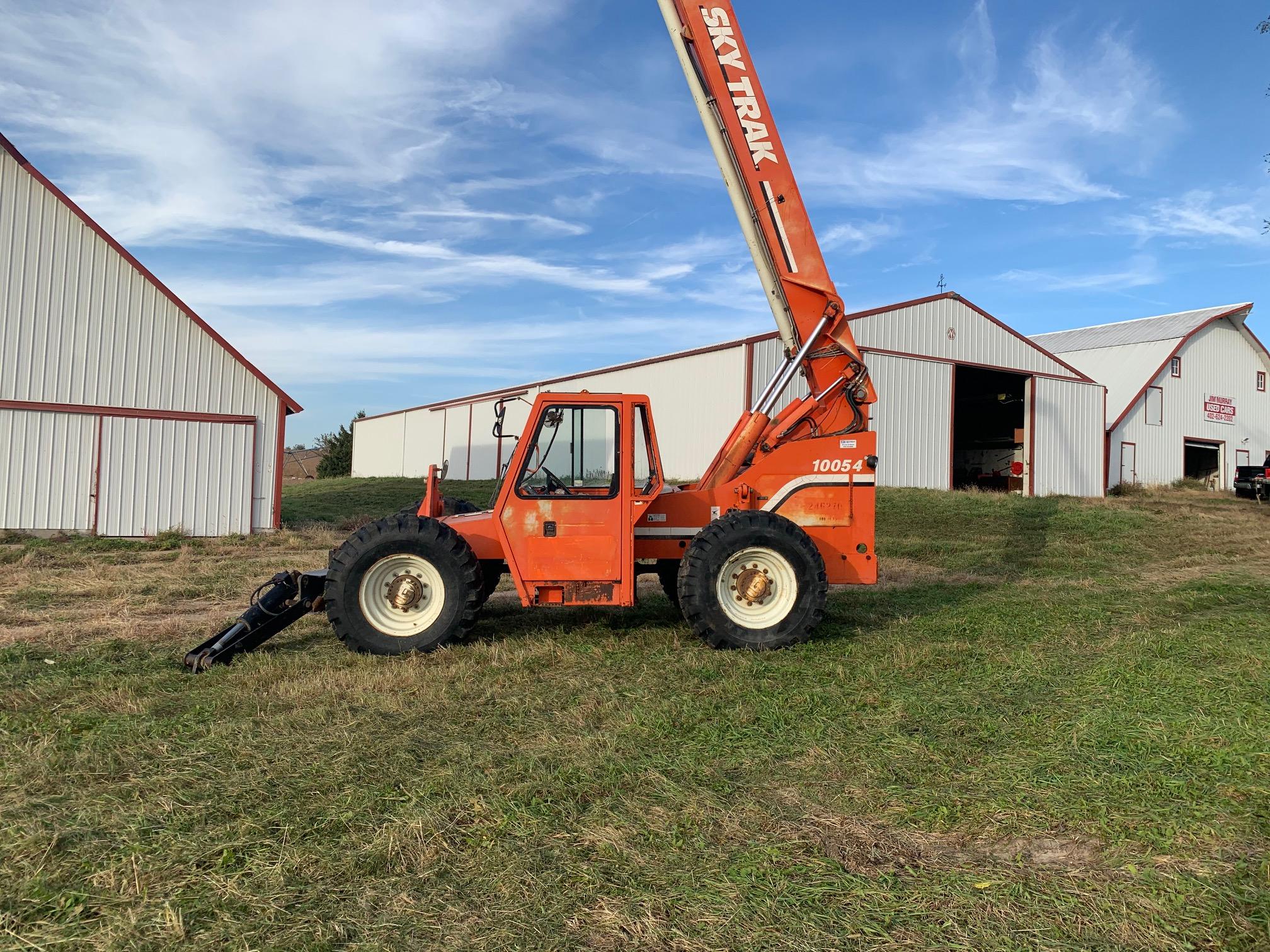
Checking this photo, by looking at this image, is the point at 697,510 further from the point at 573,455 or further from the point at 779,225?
the point at 779,225

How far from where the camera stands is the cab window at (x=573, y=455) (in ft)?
24.4

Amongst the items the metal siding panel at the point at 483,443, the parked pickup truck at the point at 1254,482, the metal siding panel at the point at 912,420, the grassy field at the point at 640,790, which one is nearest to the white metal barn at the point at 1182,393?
the parked pickup truck at the point at 1254,482

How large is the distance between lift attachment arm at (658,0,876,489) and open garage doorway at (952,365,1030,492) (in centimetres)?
1876

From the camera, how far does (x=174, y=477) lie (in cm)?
1666

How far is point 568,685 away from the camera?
20.3 feet

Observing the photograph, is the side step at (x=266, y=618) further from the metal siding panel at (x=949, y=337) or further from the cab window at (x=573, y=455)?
the metal siding panel at (x=949, y=337)

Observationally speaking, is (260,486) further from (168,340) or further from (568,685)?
(568,685)

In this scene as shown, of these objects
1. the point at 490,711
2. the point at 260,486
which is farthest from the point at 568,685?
the point at 260,486

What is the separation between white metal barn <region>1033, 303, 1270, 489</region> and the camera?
30.6 m

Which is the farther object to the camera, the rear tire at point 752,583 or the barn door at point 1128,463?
the barn door at point 1128,463

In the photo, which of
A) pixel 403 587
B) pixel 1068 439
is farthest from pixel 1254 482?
pixel 403 587

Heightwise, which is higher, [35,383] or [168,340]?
[168,340]

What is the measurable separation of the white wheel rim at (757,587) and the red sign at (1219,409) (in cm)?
3252

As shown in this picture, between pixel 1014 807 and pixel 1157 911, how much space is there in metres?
0.91
